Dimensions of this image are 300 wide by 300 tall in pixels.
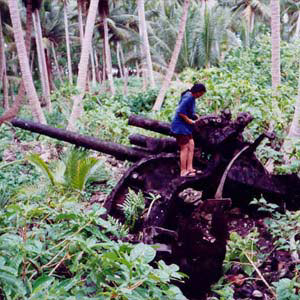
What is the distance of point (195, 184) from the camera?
513cm

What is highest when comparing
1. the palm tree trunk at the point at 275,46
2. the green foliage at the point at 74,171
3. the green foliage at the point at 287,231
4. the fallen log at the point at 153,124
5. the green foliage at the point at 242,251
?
the palm tree trunk at the point at 275,46

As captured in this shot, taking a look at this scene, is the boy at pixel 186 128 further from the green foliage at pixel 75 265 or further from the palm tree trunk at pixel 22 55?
the palm tree trunk at pixel 22 55

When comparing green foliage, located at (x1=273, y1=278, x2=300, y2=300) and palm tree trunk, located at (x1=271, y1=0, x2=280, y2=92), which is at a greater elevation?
palm tree trunk, located at (x1=271, y1=0, x2=280, y2=92)

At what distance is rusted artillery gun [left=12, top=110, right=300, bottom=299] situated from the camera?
4.30 metres

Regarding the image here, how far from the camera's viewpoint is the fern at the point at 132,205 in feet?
18.5

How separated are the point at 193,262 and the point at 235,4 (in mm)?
33692

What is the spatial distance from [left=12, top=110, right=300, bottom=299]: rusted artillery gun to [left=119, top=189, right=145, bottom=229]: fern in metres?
0.08

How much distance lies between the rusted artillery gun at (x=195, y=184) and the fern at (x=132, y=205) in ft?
0.26

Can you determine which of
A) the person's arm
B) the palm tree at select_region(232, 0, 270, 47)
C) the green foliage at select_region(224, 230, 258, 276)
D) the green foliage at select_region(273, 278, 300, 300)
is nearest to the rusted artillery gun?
the person's arm

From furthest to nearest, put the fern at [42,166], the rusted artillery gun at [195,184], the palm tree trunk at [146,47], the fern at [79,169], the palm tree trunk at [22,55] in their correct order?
the palm tree trunk at [146,47] → the palm tree trunk at [22,55] → the fern at [42,166] → the fern at [79,169] → the rusted artillery gun at [195,184]

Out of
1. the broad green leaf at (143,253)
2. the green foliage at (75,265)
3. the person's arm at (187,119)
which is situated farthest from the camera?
the person's arm at (187,119)

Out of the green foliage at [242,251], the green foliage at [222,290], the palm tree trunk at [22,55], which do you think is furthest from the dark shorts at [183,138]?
the palm tree trunk at [22,55]

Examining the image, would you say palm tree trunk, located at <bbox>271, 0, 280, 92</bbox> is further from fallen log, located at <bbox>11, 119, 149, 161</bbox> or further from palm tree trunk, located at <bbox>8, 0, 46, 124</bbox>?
palm tree trunk, located at <bbox>8, 0, 46, 124</bbox>

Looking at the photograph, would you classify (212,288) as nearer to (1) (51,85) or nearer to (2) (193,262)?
(2) (193,262)
